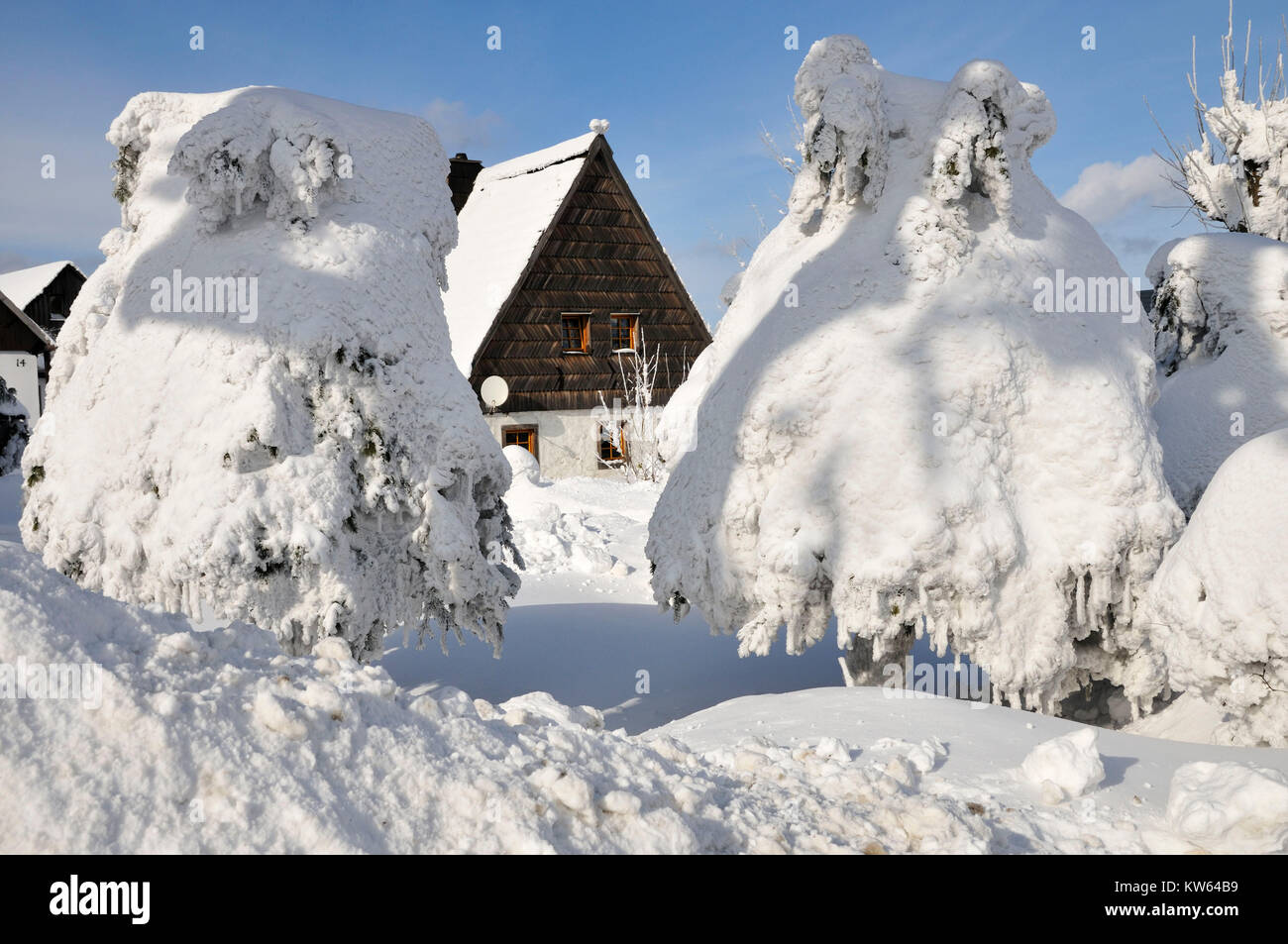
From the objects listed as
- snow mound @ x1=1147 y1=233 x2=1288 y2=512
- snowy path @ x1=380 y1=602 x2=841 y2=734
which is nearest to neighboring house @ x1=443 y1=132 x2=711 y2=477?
snowy path @ x1=380 y1=602 x2=841 y2=734

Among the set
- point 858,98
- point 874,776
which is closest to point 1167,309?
point 858,98

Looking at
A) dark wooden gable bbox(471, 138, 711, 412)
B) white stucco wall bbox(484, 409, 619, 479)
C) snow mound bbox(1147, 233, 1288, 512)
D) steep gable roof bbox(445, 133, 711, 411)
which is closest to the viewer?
snow mound bbox(1147, 233, 1288, 512)

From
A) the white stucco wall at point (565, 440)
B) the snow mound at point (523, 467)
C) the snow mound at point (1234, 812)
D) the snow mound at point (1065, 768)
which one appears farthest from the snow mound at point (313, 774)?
the white stucco wall at point (565, 440)

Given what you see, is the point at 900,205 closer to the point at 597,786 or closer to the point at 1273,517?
the point at 1273,517

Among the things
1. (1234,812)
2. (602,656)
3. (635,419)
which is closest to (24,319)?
(635,419)

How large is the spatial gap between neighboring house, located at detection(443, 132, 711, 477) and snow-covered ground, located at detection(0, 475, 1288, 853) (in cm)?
1347

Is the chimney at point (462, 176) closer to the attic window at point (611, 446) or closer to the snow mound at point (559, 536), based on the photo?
the attic window at point (611, 446)

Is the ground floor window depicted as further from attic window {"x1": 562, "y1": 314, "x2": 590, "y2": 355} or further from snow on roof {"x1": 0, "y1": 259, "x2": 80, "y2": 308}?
snow on roof {"x1": 0, "y1": 259, "x2": 80, "y2": 308}

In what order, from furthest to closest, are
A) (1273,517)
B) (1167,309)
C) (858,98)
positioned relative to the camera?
(1167,309), (858,98), (1273,517)

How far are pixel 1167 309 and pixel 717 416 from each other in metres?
3.70

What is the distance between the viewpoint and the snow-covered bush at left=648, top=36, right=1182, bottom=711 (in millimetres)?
5043

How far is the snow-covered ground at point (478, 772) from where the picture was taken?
82.2 inches

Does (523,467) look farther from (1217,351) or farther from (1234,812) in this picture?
(1234,812)
